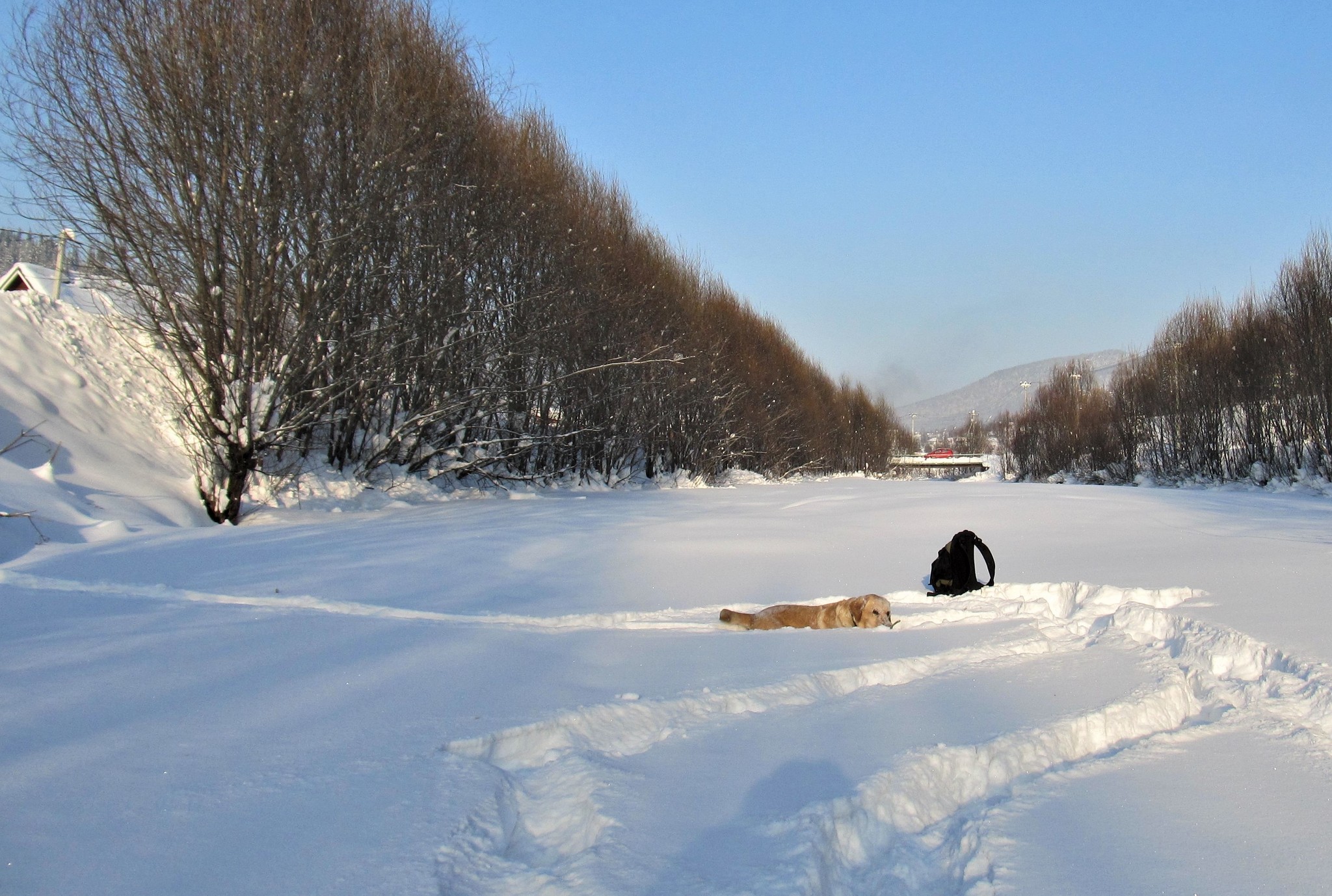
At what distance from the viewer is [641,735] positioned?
271 cm

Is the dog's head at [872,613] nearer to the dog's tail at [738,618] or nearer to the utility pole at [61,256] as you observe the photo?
the dog's tail at [738,618]

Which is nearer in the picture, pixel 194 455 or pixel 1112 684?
pixel 1112 684

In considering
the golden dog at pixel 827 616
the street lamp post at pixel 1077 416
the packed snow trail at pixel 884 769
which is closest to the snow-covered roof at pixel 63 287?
the golden dog at pixel 827 616

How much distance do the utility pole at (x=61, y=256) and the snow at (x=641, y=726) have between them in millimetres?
4380

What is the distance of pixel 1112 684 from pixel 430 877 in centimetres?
300

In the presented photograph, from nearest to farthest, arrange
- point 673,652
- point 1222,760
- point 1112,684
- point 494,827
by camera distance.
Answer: point 494,827 → point 1222,760 → point 1112,684 → point 673,652

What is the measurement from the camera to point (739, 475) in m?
28.4

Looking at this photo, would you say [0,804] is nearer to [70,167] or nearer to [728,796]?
[728,796]

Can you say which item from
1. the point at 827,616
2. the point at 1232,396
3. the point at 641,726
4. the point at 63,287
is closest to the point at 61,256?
the point at 63,287

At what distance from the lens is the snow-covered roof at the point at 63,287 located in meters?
11.1

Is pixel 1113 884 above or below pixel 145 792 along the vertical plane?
below

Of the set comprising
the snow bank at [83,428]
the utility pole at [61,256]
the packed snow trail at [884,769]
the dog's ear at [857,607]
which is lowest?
the packed snow trail at [884,769]

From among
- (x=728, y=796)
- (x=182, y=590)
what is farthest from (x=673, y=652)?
(x=182, y=590)

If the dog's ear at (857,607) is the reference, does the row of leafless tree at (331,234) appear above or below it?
above
